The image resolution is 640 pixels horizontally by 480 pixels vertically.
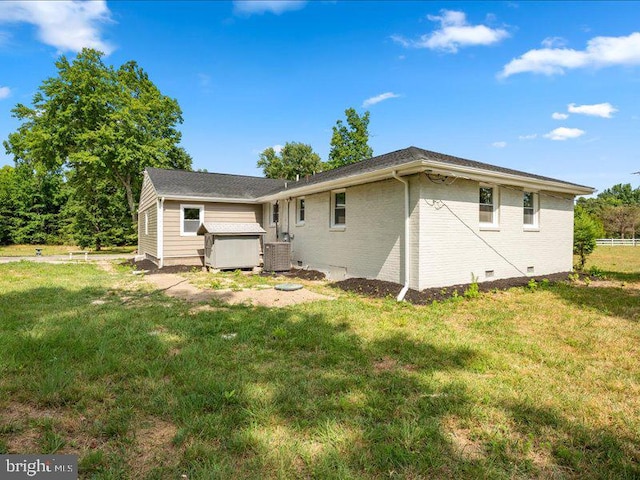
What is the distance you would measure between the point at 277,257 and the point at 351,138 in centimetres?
2337

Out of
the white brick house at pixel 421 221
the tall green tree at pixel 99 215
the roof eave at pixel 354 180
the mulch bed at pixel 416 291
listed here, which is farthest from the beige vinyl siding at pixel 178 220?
the tall green tree at pixel 99 215

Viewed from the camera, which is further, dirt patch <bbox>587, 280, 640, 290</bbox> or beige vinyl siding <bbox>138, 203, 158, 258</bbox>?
beige vinyl siding <bbox>138, 203, 158, 258</bbox>

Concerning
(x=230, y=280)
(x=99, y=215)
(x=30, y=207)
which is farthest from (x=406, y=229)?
(x=30, y=207)

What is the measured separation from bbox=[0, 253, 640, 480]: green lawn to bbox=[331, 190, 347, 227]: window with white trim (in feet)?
16.9

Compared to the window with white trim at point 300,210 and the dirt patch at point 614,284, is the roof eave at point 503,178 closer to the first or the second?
the dirt patch at point 614,284

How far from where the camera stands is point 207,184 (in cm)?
1561

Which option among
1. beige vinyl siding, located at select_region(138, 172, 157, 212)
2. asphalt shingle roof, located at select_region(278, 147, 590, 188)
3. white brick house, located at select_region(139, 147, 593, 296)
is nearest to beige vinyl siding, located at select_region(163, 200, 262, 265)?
white brick house, located at select_region(139, 147, 593, 296)

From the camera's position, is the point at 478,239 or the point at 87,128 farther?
the point at 87,128

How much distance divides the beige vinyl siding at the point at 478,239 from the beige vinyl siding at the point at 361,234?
0.65 m

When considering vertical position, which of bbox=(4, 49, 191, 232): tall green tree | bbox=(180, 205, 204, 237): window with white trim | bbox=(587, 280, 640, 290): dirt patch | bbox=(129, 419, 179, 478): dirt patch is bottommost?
bbox=(587, 280, 640, 290): dirt patch

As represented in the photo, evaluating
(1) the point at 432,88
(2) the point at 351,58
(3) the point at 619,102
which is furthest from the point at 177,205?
(3) the point at 619,102

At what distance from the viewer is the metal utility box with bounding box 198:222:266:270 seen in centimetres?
1202

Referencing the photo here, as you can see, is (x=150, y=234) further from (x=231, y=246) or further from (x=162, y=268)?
(x=231, y=246)

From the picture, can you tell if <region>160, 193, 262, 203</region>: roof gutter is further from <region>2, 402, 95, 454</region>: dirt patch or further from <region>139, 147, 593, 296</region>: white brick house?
<region>2, 402, 95, 454</region>: dirt patch
